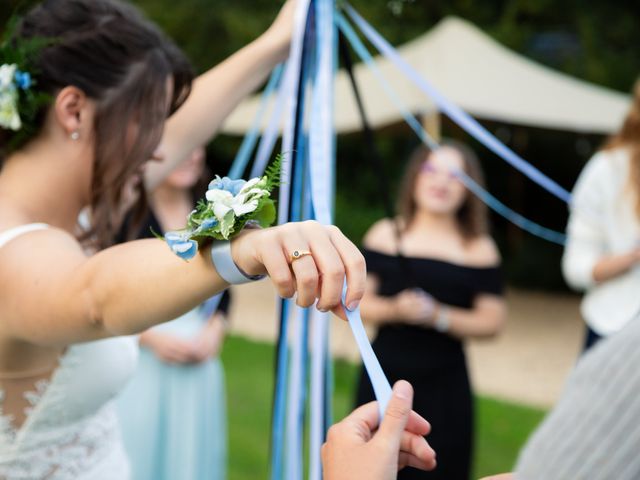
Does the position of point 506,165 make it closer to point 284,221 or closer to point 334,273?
point 284,221

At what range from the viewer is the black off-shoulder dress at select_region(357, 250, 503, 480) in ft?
10.6

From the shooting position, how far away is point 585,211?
10.1 feet

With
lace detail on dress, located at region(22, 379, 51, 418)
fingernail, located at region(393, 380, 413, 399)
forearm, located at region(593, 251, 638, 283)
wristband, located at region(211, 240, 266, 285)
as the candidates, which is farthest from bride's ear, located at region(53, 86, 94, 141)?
forearm, located at region(593, 251, 638, 283)

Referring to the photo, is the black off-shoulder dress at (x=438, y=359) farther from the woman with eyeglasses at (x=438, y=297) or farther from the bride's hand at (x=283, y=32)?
the bride's hand at (x=283, y=32)

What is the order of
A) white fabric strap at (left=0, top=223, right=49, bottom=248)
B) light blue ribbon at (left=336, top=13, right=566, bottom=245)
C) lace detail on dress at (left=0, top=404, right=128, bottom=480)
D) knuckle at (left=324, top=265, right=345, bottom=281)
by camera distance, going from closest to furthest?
knuckle at (left=324, top=265, right=345, bottom=281)
white fabric strap at (left=0, top=223, right=49, bottom=248)
lace detail on dress at (left=0, top=404, right=128, bottom=480)
light blue ribbon at (left=336, top=13, right=566, bottom=245)

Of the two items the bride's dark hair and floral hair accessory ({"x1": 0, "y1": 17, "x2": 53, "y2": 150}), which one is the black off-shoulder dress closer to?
the bride's dark hair

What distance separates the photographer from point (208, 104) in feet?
6.58

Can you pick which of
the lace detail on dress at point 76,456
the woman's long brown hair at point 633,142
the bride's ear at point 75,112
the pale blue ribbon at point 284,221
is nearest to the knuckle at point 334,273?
the pale blue ribbon at point 284,221

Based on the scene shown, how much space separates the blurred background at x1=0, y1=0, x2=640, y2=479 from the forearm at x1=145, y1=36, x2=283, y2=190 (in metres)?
4.07

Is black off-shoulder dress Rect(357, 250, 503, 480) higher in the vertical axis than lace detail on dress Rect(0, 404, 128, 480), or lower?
higher

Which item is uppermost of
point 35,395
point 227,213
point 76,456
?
point 227,213

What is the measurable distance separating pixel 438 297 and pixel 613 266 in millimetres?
745

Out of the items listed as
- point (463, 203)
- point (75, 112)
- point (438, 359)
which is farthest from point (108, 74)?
point (463, 203)

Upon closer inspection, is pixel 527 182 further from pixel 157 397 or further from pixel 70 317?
pixel 70 317
